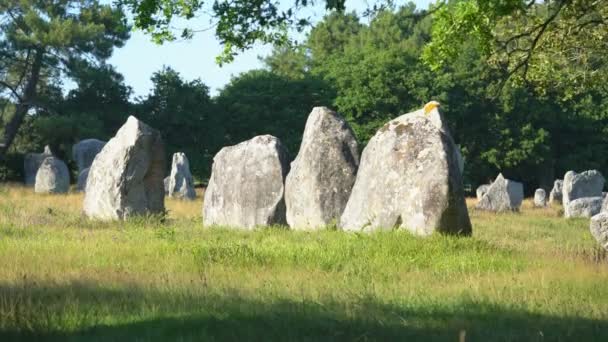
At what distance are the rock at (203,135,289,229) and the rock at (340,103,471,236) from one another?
395cm

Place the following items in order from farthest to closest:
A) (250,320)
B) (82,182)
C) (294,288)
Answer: (82,182) → (294,288) → (250,320)

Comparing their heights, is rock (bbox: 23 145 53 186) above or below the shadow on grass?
above

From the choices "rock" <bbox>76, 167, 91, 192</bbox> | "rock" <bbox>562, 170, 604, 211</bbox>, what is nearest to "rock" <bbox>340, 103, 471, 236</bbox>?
"rock" <bbox>562, 170, 604, 211</bbox>

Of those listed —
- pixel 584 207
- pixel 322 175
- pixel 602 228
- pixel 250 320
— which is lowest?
pixel 250 320

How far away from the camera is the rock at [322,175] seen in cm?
2052

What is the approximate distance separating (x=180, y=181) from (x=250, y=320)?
3271 centimetres

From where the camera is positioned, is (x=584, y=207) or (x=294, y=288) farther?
(x=584, y=207)

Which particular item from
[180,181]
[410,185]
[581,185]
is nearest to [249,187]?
[410,185]

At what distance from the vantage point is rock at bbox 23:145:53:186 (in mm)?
47781

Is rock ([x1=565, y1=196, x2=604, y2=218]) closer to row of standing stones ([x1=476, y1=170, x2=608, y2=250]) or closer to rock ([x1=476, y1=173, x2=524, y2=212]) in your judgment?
row of standing stones ([x1=476, y1=170, x2=608, y2=250])

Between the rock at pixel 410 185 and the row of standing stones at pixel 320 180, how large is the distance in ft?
0.05

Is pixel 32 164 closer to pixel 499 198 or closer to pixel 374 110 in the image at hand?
pixel 374 110

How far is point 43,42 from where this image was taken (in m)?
49.3

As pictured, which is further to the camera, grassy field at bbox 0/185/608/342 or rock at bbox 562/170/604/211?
rock at bbox 562/170/604/211
